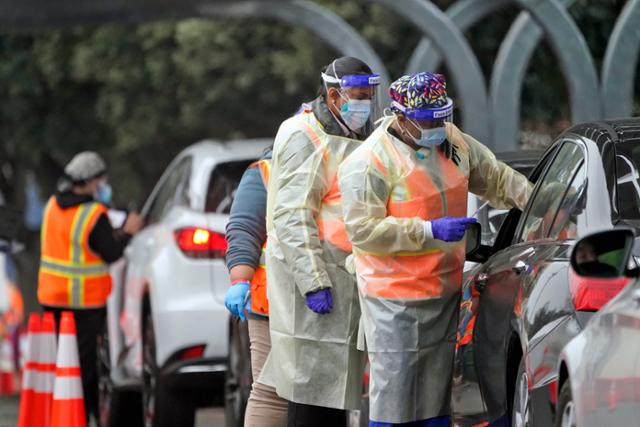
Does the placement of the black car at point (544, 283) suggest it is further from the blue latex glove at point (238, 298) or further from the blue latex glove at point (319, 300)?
the blue latex glove at point (238, 298)

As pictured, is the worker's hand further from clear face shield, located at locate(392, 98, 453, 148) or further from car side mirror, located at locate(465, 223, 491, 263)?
clear face shield, located at locate(392, 98, 453, 148)

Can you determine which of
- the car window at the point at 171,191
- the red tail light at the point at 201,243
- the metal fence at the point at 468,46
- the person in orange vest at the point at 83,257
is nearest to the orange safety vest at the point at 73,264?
the person in orange vest at the point at 83,257

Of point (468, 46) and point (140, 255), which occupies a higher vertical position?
point (468, 46)

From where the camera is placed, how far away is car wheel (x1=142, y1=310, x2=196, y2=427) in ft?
36.6

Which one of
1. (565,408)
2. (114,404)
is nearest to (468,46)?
(114,404)

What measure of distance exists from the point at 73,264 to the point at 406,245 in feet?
18.8

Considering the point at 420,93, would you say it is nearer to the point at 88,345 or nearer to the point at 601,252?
the point at 601,252

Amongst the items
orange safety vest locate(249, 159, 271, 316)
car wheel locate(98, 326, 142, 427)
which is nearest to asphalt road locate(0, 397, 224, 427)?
car wheel locate(98, 326, 142, 427)

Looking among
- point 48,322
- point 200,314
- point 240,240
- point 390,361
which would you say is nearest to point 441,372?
point 390,361

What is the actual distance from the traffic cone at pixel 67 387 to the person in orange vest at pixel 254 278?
2.46 meters

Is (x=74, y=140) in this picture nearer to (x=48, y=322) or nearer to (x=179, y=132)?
(x=179, y=132)

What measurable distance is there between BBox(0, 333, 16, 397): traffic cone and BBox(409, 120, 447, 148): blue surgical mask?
1177 cm

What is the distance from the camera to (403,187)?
7086 millimetres

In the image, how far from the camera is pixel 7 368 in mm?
23828
